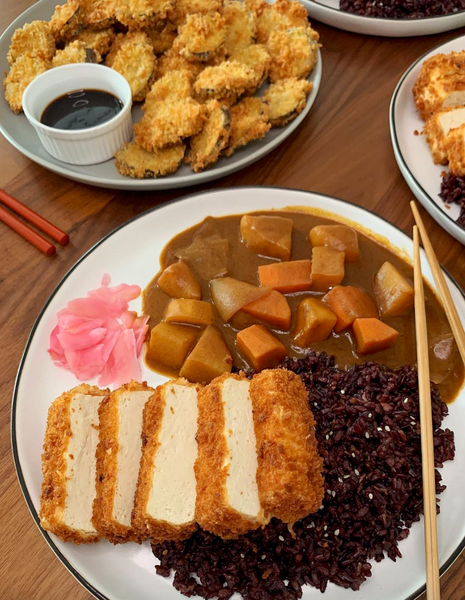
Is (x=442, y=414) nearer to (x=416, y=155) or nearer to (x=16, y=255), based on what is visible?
(x=416, y=155)

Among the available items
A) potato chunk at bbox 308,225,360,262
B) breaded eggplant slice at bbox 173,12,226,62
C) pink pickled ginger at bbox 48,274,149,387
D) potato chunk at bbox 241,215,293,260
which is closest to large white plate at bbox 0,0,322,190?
potato chunk at bbox 241,215,293,260

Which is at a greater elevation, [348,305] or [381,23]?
[381,23]

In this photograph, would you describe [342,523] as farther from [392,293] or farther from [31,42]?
[31,42]

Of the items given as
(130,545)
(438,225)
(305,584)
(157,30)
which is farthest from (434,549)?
(157,30)

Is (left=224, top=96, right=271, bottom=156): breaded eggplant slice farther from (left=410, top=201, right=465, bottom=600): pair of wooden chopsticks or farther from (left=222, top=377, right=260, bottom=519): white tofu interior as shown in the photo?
(left=222, top=377, right=260, bottom=519): white tofu interior

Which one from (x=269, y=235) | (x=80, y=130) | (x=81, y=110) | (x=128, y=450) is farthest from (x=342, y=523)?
(x=81, y=110)

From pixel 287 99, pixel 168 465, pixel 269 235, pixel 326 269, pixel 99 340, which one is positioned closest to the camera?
pixel 168 465
